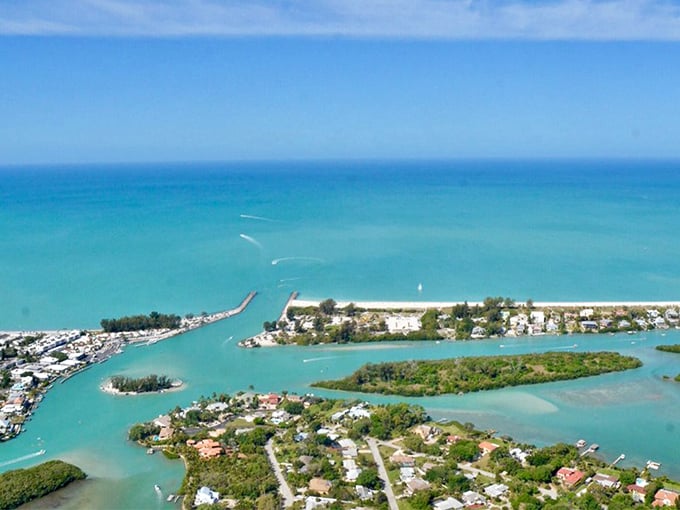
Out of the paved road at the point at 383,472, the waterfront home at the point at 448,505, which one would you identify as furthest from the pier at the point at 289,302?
the waterfront home at the point at 448,505

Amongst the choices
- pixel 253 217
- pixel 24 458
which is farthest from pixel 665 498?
pixel 253 217

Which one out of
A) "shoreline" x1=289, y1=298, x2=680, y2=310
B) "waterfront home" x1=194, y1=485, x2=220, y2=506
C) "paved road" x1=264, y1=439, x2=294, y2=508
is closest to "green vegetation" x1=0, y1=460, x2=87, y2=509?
"waterfront home" x1=194, y1=485, x2=220, y2=506

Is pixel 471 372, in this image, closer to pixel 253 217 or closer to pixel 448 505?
pixel 448 505

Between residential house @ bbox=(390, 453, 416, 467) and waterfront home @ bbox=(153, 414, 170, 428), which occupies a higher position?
residential house @ bbox=(390, 453, 416, 467)

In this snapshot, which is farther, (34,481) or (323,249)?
(323,249)

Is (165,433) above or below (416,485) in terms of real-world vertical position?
below

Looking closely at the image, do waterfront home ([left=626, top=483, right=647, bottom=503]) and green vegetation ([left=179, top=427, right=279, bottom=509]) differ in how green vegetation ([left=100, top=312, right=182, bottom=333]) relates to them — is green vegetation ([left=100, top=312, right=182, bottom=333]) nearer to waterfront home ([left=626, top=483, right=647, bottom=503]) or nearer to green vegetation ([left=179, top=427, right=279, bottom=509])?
green vegetation ([left=179, top=427, right=279, bottom=509])
